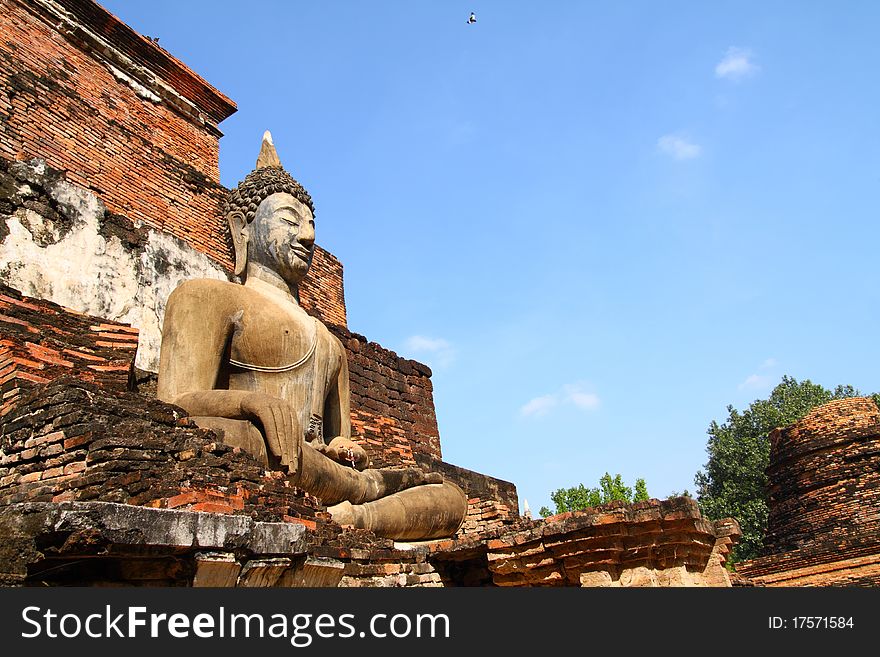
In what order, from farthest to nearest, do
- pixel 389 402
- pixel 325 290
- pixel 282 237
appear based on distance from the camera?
pixel 325 290
pixel 389 402
pixel 282 237

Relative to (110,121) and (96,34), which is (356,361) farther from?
(96,34)

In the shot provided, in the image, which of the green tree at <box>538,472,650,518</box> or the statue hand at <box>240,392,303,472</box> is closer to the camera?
the statue hand at <box>240,392,303,472</box>

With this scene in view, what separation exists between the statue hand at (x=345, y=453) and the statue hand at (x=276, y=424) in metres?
0.65

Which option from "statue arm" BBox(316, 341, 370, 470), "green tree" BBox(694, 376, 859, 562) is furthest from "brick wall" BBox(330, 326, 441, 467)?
"green tree" BBox(694, 376, 859, 562)

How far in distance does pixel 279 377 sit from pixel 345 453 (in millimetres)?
756

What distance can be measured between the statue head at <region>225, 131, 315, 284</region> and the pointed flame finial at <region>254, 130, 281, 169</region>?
18.4 inches

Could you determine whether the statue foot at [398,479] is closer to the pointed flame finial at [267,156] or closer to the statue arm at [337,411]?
the statue arm at [337,411]

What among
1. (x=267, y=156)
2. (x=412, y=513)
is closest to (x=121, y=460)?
(x=412, y=513)

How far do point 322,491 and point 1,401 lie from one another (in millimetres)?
2034

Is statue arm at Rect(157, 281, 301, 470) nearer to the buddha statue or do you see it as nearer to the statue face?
the buddha statue

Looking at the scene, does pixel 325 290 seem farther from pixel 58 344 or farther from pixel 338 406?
pixel 58 344

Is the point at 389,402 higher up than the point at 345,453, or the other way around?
the point at 389,402

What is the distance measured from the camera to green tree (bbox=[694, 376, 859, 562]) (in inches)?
967

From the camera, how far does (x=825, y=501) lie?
47.9 ft
